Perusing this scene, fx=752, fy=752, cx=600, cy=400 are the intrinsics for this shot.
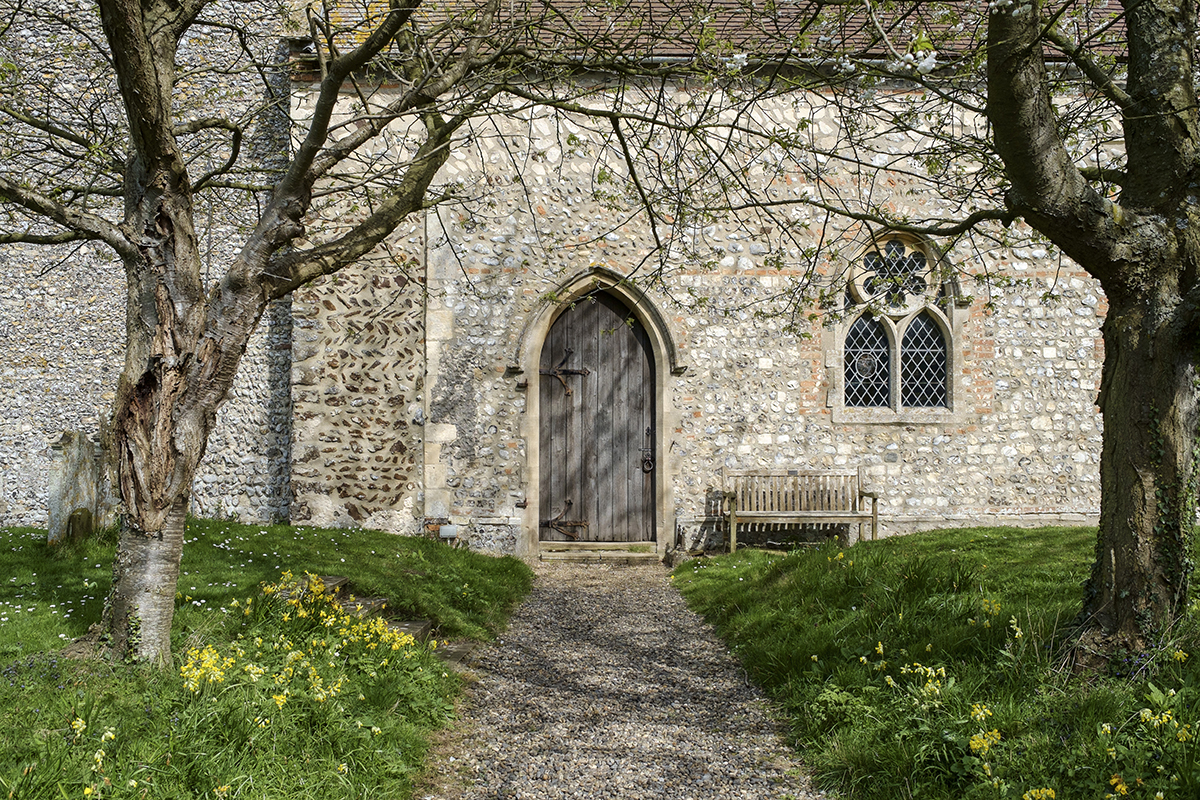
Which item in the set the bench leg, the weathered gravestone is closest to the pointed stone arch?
the bench leg

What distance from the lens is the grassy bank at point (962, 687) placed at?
2.69 meters

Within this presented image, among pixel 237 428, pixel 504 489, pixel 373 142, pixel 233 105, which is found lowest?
pixel 504 489

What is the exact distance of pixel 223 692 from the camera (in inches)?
124

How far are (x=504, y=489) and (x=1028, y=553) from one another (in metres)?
5.47

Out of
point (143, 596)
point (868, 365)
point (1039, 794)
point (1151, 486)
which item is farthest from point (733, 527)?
point (143, 596)

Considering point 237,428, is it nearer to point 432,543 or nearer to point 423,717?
point 432,543

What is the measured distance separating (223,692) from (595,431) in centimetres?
656

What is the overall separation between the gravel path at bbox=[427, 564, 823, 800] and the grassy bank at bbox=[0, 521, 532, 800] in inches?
11.9

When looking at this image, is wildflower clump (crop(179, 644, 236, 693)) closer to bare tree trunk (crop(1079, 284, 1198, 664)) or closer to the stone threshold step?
bare tree trunk (crop(1079, 284, 1198, 664))

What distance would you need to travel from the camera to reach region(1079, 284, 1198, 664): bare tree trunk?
133 inches

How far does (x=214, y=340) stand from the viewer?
385 centimetres

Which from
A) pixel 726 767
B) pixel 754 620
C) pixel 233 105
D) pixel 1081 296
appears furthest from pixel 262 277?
pixel 1081 296

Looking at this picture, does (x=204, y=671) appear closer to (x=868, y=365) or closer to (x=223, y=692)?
(x=223, y=692)

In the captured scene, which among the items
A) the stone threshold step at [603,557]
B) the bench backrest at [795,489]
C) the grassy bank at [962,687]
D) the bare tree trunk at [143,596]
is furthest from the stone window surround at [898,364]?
the bare tree trunk at [143,596]
